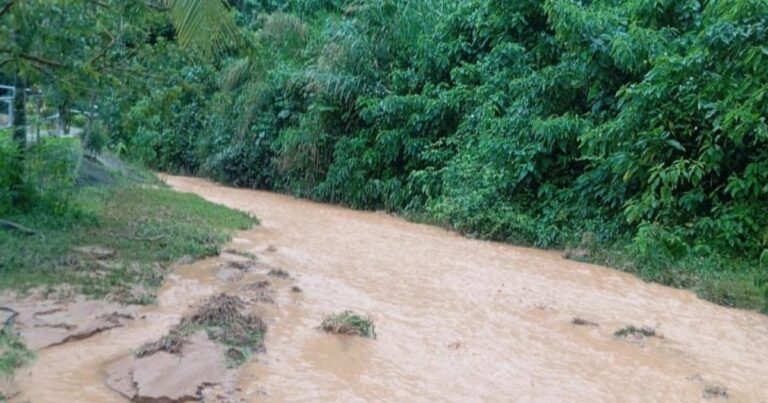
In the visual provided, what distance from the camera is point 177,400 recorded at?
14.6 ft

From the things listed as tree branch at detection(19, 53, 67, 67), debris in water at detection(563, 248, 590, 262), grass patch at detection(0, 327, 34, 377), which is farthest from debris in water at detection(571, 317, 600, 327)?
tree branch at detection(19, 53, 67, 67)

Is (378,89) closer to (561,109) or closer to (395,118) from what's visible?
(395,118)

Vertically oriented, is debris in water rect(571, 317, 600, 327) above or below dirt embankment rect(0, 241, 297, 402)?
above

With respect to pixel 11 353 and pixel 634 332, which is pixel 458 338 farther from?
pixel 11 353

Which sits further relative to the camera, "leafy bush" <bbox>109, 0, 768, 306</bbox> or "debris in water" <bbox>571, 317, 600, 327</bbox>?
"leafy bush" <bbox>109, 0, 768, 306</bbox>

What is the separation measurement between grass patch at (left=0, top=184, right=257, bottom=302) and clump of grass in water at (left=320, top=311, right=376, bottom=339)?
5.42ft

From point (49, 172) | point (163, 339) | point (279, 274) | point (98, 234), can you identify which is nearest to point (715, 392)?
point (163, 339)

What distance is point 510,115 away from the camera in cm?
1298

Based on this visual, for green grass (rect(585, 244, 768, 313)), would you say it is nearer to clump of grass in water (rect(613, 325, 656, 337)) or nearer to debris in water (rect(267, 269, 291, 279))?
clump of grass in water (rect(613, 325, 656, 337))

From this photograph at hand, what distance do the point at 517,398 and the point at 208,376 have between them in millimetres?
2225

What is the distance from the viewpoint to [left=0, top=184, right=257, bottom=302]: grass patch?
21.2 ft

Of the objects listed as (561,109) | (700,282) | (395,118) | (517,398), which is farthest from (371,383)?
(395,118)

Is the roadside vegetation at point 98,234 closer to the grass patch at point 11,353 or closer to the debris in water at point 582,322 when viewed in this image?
the grass patch at point 11,353

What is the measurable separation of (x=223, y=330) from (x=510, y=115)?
342 inches
